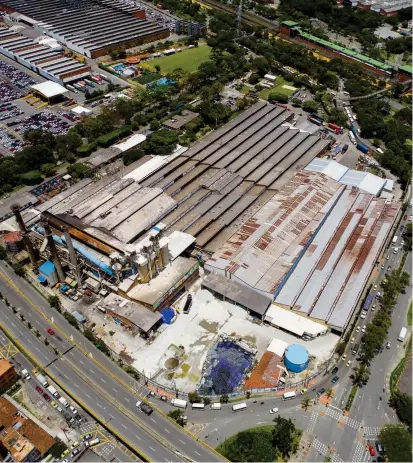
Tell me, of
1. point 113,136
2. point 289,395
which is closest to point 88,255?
point 289,395

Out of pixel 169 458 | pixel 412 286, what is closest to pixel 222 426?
pixel 169 458

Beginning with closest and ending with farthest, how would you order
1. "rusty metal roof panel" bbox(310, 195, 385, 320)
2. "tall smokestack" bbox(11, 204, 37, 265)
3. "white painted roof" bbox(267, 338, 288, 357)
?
"white painted roof" bbox(267, 338, 288, 357), "rusty metal roof panel" bbox(310, 195, 385, 320), "tall smokestack" bbox(11, 204, 37, 265)

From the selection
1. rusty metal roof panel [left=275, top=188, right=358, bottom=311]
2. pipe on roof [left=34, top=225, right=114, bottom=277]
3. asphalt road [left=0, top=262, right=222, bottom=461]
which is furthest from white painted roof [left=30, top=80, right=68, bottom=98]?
rusty metal roof panel [left=275, top=188, right=358, bottom=311]

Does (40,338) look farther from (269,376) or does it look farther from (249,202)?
(249,202)

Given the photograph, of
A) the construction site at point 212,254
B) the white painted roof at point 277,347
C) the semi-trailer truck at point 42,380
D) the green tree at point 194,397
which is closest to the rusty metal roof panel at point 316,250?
the construction site at point 212,254

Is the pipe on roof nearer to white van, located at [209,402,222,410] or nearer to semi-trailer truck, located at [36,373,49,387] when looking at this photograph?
semi-trailer truck, located at [36,373,49,387]

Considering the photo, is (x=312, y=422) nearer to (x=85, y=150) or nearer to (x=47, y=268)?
→ (x=47, y=268)
